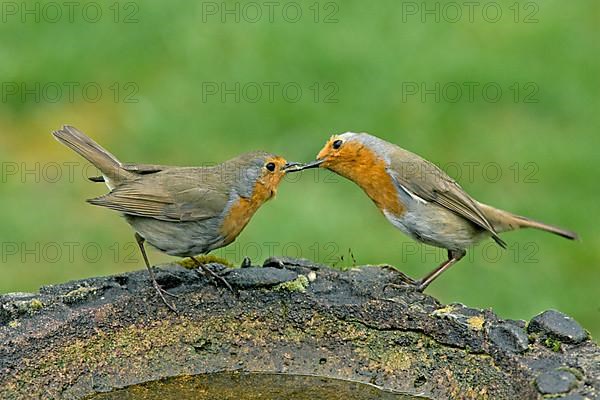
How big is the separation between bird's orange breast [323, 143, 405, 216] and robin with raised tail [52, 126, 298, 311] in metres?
0.40

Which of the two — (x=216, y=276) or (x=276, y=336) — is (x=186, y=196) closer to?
(x=216, y=276)

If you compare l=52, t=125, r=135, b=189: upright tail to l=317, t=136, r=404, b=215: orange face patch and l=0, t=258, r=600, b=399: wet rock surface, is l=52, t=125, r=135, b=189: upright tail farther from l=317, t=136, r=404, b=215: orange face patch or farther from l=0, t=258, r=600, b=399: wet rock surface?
l=317, t=136, r=404, b=215: orange face patch

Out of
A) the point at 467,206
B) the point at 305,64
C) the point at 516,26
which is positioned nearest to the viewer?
the point at 467,206

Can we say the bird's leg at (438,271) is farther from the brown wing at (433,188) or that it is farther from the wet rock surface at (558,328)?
the wet rock surface at (558,328)

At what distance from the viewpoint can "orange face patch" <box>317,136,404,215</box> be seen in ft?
18.4

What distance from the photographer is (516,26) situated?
9.36m

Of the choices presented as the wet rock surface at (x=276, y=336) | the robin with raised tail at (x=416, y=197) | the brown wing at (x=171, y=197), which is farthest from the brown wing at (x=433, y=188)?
the brown wing at (x=171, y=197)

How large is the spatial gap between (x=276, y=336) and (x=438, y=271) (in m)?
1.18

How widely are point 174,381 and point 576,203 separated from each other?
4.17m

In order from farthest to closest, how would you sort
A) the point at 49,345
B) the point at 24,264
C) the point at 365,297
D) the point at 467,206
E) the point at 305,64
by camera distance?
1. the point at 305,64
2. the point at 24,264
3. the point at 467,206
4. the point at 365,297
5. the point at 49,345

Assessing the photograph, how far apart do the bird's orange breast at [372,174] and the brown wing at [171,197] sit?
76 centimetres

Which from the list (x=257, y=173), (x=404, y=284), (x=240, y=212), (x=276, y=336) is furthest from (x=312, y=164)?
(x=276, y=336)

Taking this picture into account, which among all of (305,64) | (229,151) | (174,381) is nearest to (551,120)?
(305,64)

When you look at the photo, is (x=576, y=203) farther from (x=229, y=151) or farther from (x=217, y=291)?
(x=217, y=291)
